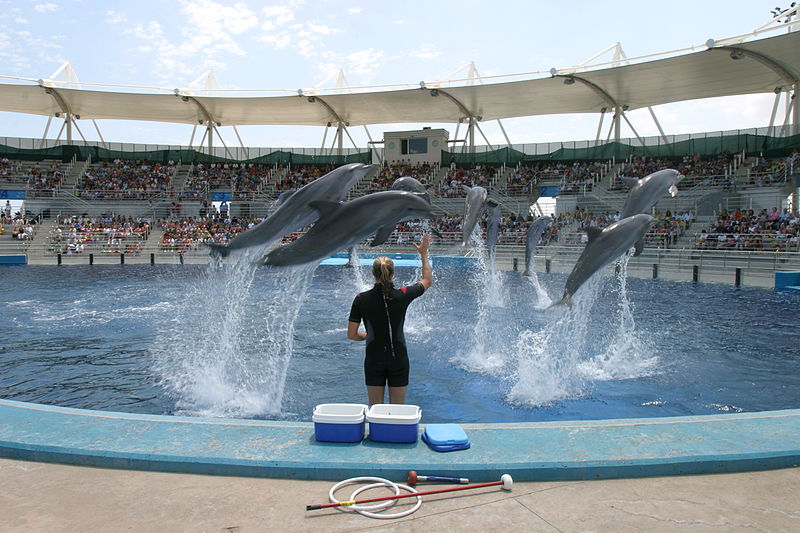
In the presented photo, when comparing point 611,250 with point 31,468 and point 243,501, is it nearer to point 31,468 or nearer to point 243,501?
point 243,501

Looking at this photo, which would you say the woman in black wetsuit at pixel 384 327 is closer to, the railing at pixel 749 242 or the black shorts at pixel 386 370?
the black shorts at pixel 386 370

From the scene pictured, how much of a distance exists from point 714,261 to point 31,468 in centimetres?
2051

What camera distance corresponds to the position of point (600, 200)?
97.0ft

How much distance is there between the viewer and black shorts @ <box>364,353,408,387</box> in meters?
4.27

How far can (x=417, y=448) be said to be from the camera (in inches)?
140

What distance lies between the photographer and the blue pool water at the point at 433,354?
19.8ft

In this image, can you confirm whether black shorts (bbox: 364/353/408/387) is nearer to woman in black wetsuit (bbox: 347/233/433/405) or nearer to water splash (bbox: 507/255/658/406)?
woman in black wetsuit (bbox: 347/233/433/405)

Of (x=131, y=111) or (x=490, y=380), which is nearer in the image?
(x=490, y=380)

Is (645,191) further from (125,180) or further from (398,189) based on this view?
(125,180)

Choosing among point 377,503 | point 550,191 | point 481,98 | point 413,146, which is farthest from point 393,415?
point 413,146

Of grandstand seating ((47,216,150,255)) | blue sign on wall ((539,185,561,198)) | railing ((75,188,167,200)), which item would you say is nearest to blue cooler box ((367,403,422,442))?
grandstand seating ((47,216,150,255))

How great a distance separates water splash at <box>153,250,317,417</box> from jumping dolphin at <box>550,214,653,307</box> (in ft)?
10.2

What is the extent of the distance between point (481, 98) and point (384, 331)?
3228 cm

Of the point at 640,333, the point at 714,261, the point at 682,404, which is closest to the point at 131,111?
the point at 714,261
